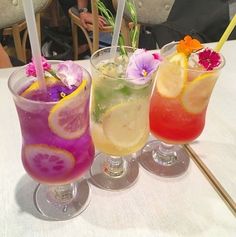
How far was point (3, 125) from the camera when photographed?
2.67 feet

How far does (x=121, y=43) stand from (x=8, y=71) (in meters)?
0.47

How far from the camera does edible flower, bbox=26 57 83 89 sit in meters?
0.54

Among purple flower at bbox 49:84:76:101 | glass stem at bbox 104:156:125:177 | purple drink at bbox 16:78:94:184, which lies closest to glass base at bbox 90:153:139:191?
glass stem at bbox 104:156:125:177

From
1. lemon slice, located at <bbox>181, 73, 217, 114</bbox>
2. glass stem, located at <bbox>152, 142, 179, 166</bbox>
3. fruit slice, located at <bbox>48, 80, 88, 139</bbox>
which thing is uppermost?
fruit slice, located at <bbox>48, 80, 88, 139</bbox>

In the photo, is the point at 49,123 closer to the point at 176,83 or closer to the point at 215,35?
the point at 176,83

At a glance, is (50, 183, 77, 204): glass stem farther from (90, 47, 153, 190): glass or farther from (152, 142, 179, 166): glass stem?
(152, 142, 179, 166): glass stem

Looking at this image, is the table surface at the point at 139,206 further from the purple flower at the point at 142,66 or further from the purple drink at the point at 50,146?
the purple flower at the point at 142,66

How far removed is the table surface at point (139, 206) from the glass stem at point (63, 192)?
1.5 inches

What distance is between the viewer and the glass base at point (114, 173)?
69 centimetres

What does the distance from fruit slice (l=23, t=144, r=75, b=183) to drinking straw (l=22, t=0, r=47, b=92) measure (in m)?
0.10

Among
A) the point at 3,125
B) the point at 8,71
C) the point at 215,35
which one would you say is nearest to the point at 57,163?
the point at 3,125

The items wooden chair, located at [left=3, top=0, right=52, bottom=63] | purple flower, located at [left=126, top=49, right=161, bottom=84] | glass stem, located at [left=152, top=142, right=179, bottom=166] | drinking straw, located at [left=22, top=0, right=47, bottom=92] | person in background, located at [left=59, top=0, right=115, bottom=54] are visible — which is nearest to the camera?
drinking straw, located at [left=22, top=0, right=47, bottom=92]

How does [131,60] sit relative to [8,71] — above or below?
above

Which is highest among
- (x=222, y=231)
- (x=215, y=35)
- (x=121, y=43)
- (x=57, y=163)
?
(x=121, y=43)
